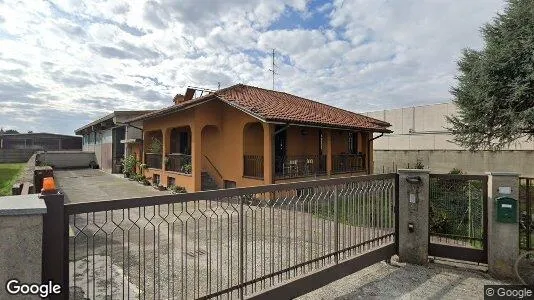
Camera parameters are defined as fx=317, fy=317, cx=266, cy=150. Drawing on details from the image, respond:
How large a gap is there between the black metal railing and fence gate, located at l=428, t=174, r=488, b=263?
7741mm

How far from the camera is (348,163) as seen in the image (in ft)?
54.3

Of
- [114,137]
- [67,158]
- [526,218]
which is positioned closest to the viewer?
[526,218]

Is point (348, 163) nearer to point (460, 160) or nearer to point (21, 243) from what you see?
point (460, 160)

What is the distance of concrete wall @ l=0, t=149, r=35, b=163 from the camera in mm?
34438

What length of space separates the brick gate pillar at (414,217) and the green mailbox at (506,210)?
943mm

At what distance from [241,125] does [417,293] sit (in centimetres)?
987

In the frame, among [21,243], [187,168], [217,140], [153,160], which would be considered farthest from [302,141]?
[21,243]

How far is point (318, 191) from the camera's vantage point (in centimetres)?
417

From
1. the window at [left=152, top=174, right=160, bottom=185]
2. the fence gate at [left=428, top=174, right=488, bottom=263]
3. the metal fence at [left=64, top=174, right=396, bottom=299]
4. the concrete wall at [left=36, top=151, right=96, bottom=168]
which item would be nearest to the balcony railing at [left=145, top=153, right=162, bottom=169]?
the window at [left=152, top=174, right=160, bottom=185]

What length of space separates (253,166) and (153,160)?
7.92 metres

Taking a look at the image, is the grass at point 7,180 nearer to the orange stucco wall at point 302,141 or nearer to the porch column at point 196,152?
the porch column at point 196,152

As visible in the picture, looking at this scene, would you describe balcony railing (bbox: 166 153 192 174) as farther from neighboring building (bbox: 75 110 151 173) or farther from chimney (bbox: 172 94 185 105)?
chimney (bbox: 172 94 185 105)

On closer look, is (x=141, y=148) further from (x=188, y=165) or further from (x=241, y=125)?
(x=241, y=125)

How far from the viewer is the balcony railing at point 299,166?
13117 millimetres
